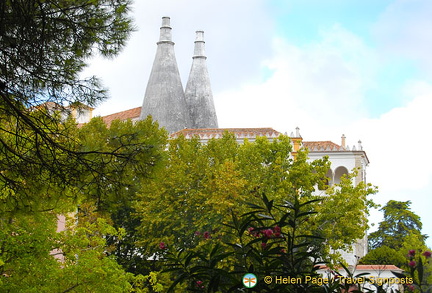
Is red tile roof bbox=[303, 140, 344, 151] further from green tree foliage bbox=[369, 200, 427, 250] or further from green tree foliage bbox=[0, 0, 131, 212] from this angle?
green tree foliage bbox=[0, 0, 131, 212]

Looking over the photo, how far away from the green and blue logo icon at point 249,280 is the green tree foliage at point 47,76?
12.8ft

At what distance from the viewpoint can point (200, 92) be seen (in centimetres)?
6856

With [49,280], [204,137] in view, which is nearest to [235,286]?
[49,280]

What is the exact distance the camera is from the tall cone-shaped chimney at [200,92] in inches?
2667

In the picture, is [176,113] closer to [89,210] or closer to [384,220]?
[384,220]

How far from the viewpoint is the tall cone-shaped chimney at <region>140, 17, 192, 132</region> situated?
64562mm

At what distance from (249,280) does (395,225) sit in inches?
2238

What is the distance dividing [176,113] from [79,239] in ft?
142

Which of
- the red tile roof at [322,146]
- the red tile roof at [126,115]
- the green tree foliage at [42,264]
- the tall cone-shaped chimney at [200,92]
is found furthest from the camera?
the tall cone-shaped chimney at [200,92]

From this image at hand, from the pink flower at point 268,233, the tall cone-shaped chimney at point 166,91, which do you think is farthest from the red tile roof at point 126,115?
the pink flower at point 268,233

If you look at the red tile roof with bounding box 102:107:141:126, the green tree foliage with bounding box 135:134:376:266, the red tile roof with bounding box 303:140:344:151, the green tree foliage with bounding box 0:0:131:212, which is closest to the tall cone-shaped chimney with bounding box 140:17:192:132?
the red tile roof with bounding box 102:107:141:126

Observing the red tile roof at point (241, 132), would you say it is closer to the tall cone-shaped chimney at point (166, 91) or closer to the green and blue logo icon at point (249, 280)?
the tall cone-shaped chimney at point (166, 91)

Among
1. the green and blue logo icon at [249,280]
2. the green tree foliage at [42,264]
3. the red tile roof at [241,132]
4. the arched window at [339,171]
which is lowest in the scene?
the green and blue logo icon at [249,280]

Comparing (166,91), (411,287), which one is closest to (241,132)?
(166,91)
